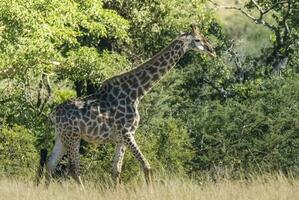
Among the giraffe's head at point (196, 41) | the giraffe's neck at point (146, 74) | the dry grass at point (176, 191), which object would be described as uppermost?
the giraffe's head at point (196, 41)

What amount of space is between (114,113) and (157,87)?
6926 millimetres

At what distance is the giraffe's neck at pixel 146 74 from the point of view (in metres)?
14.2

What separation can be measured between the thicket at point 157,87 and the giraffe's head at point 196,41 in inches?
83.8

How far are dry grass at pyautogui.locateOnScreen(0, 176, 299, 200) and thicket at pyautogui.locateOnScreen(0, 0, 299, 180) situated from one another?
2.68 meters

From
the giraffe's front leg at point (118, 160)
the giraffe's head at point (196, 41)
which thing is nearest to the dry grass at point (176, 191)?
the giraffe's front leg at point (118, 160)

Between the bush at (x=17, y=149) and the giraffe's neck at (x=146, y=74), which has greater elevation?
the giraffe's neck at (x=146, y=74)

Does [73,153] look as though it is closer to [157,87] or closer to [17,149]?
[17,149]

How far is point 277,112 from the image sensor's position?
→ 19.3 meters

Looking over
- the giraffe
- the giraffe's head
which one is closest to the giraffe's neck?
the giraffe

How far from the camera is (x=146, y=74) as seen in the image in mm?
14391

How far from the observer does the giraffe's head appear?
1422 cm

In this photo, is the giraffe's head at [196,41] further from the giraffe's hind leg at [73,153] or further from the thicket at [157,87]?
the giraffe's hind leg at [73,153]

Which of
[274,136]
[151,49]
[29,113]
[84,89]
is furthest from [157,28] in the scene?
[274,136]

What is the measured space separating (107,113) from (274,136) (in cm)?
500
